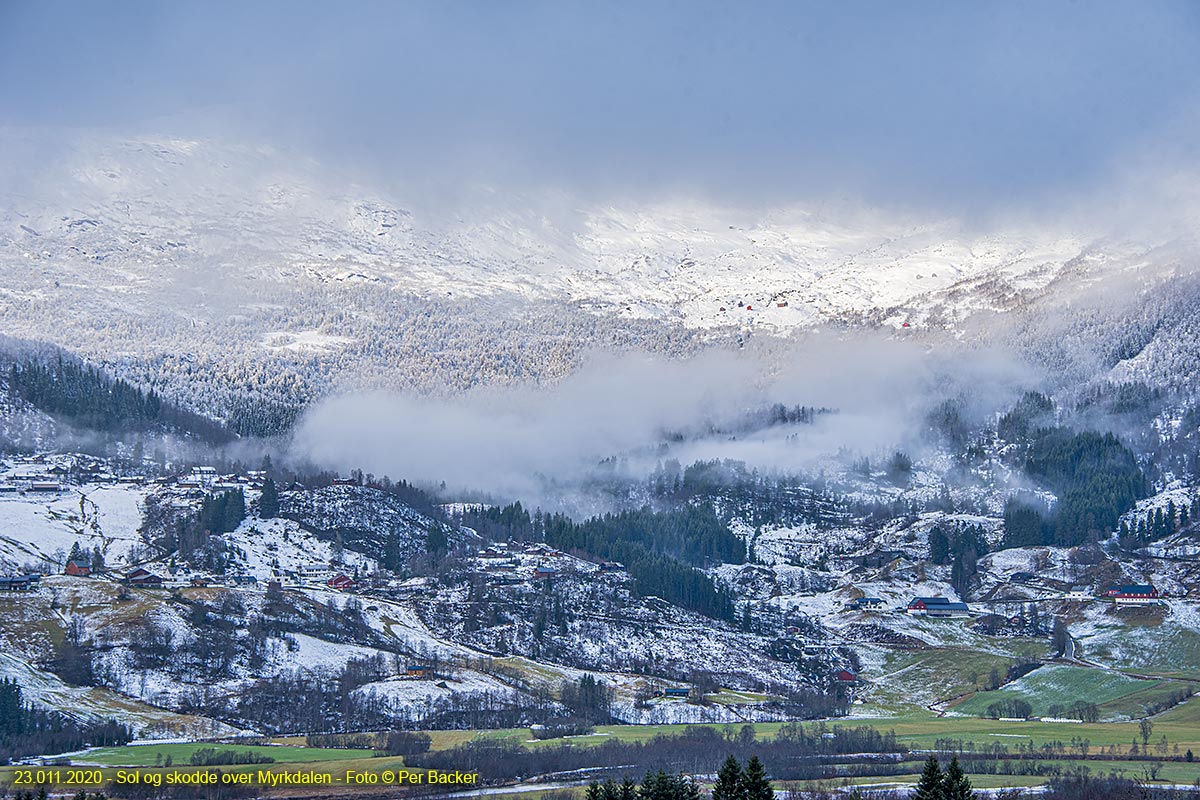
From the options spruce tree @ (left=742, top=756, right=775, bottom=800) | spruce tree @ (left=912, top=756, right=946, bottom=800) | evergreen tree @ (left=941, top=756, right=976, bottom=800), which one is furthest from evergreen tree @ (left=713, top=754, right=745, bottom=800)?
evergreen tree @ (left=941, top=756, right=976, bottom=800)

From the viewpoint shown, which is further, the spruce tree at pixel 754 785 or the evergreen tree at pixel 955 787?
the spruce tree at pixel 754 785

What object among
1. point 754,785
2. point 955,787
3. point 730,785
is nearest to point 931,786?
point 955,787

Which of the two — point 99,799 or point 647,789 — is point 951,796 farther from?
point 99,799

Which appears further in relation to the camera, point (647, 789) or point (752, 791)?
point (647, 789)

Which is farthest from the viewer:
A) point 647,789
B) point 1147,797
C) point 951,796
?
point 1147,797

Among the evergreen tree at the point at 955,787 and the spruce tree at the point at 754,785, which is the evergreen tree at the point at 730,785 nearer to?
the spruce tree at the point at 754,785

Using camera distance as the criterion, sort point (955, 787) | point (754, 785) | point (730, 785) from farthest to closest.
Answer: point (730, 785) < point (754, 785) < point (955, 787)

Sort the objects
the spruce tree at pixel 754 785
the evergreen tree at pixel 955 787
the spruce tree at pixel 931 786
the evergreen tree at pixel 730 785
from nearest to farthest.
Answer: the spruce tree at pixel 931 786 → the evergreen tree at pixel 955 787 → the spruce tree at pixel 754 785 → the evergreen tree at pixel 730 785

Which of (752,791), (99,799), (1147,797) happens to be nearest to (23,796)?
(99,799)

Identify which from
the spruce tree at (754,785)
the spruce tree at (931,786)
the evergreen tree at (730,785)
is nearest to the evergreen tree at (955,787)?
the spruce tree at (931,786)

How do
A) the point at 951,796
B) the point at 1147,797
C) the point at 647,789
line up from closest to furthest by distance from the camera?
the point at 951,796
the point at 647,789
the point at 1147,797

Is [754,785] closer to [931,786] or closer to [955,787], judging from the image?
[931,786]
